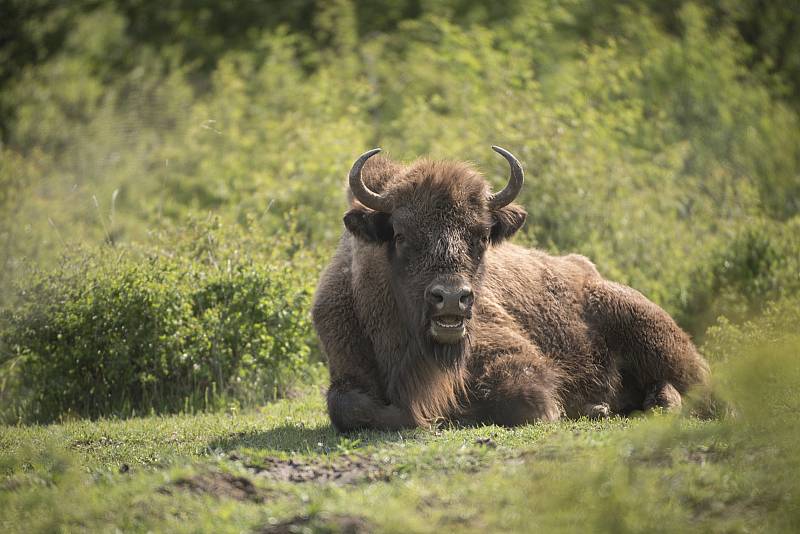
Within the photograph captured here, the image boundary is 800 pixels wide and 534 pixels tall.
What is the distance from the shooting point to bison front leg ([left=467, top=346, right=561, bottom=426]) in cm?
925

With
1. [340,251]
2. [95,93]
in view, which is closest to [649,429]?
[340,251]

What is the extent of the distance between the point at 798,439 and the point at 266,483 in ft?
12.0

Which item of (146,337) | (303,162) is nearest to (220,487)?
(146,337)

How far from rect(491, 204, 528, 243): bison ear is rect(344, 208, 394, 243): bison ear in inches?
43.5

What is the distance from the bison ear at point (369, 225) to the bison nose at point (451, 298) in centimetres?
103

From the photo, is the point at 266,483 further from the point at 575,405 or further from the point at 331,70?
the point at 331,70

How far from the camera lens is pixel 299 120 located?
1902 centimetres

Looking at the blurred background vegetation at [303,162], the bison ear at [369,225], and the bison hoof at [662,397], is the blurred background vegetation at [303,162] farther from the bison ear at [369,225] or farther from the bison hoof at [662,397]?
the bison ear at [369,225]

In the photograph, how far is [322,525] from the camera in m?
5.76

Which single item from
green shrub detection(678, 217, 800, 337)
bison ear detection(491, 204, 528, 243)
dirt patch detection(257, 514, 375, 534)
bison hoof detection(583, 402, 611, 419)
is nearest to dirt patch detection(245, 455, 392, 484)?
dirt patch detection(257, 514, 375, 534)

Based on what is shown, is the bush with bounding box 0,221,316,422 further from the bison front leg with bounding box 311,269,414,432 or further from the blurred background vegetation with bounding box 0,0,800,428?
the bison front leg with bounding box 311,269,414,432

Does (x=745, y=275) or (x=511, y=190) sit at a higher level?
(x=511, y=190)

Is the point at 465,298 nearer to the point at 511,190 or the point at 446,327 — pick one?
the point at 446,327

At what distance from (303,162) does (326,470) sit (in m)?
9.83
